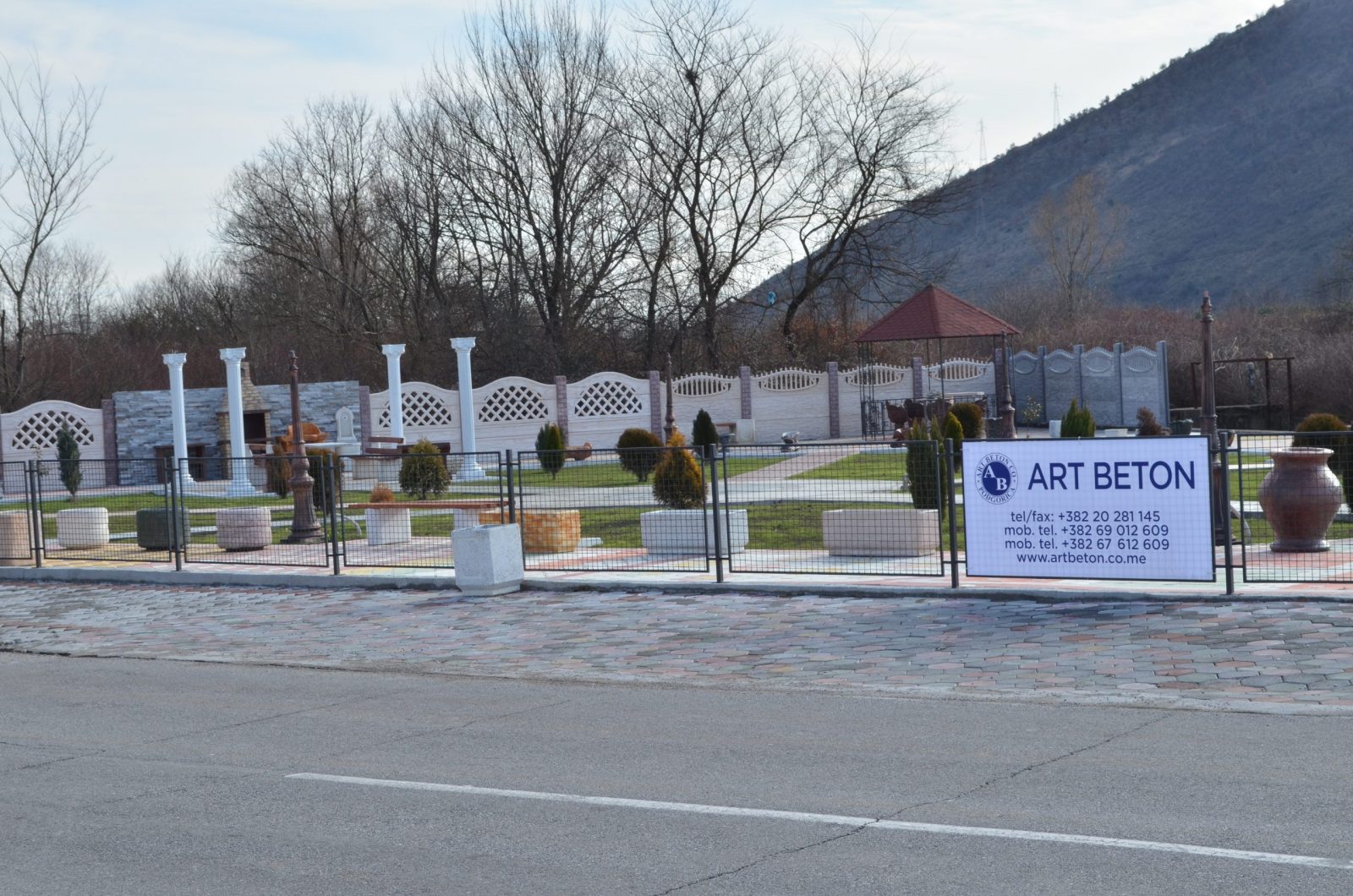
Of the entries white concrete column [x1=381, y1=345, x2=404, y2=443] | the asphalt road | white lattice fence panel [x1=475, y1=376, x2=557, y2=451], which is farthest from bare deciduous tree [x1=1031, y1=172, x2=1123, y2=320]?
the asphalt road

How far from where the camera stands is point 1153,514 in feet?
37.8

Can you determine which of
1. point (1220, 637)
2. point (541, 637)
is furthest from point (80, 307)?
point (1220, 637)

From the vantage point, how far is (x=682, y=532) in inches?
630

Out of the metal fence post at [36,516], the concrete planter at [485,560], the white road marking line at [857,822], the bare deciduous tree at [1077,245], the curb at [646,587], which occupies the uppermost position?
the bare deciduous tree at [1077,245]

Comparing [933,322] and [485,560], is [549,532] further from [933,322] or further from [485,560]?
[933,322]

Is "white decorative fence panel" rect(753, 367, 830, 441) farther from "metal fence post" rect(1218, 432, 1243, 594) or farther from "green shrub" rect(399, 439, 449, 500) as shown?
"metal fence post" rect(1218, 432, 1243, 594)

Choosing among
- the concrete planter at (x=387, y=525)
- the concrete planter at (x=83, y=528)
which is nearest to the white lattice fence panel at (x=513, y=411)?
the concrete planter at (x=83, y=528)

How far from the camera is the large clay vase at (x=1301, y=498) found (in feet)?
44.2

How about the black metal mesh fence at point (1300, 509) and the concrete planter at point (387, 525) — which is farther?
the concrete planter at point (387, 525)

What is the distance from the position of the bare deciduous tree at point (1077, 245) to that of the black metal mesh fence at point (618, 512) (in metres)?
57.4

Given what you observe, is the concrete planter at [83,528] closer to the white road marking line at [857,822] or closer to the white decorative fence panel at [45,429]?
the white road marking line at [857,822]

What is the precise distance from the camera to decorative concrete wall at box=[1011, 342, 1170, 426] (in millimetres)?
37406

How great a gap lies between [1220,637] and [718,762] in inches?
185

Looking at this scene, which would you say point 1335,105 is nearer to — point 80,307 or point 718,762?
point 80,307
